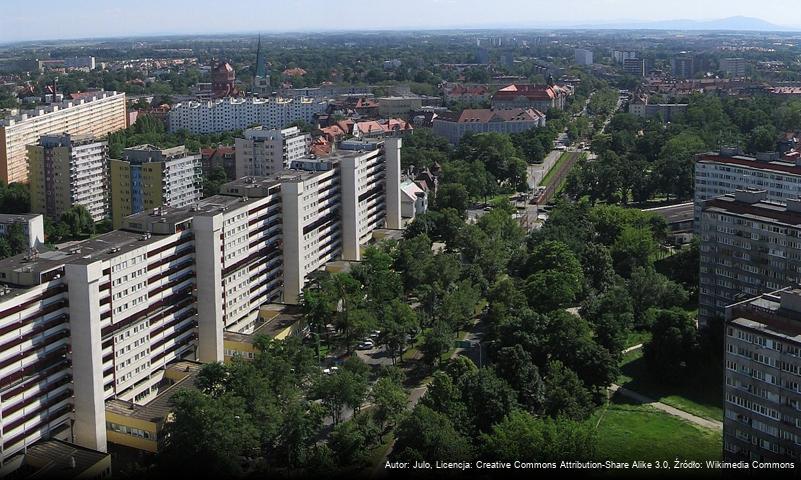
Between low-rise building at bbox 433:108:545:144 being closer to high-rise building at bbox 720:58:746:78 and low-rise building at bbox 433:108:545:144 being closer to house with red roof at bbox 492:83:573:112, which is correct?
house with red roof at bbox 492:83:573:112

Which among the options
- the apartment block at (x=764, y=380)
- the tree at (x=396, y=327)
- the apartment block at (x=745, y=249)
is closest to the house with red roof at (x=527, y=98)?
the apartment block at (x=745, y=249)

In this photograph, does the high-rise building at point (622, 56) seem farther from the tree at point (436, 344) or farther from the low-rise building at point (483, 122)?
the tree at point (436, 344)

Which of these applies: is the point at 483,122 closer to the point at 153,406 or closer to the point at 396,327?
the point at 396,327

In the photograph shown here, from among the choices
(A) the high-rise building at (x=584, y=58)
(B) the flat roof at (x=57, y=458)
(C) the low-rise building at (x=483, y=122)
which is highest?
(A) the high-rise building at (x=584, y=58)

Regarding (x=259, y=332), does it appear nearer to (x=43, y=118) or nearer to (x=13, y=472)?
(x=13, y=472)

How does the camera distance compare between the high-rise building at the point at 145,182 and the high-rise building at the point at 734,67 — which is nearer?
the high-rise building at the point at 145,182

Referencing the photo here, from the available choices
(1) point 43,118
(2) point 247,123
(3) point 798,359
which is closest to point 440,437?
(3) point 798,359

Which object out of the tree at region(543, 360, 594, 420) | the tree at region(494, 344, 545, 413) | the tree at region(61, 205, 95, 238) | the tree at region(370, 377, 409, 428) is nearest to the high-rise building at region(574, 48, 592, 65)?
the tree at region(61, 205, 95, 238)
